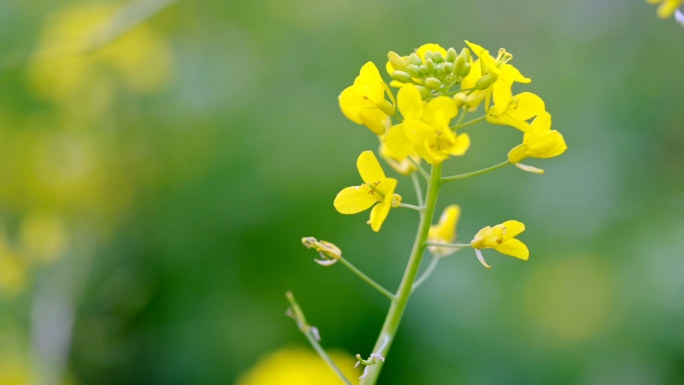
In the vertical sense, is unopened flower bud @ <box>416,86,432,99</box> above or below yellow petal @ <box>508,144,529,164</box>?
above

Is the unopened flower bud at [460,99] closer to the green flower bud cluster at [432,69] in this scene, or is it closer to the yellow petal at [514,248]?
the green flower bud cluster at [432,69]

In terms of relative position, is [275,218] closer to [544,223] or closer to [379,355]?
[544,223]

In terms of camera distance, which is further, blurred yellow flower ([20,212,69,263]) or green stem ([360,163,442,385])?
blurred yellow flower ([20,212,69,263])

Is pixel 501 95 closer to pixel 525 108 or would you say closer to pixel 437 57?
pixel 525 108

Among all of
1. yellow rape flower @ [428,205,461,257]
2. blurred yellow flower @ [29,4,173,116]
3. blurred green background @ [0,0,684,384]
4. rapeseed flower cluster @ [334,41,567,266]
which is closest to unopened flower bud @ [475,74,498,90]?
rapeseed flower cluster @ [334,41,567,266]

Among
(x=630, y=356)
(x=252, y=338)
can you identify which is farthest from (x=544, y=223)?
(x=252, y=338)

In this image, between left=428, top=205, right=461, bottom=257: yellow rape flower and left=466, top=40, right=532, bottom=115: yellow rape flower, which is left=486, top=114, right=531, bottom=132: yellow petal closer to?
left=466, top=40, right=532, bottom=115: yellow rape flower
